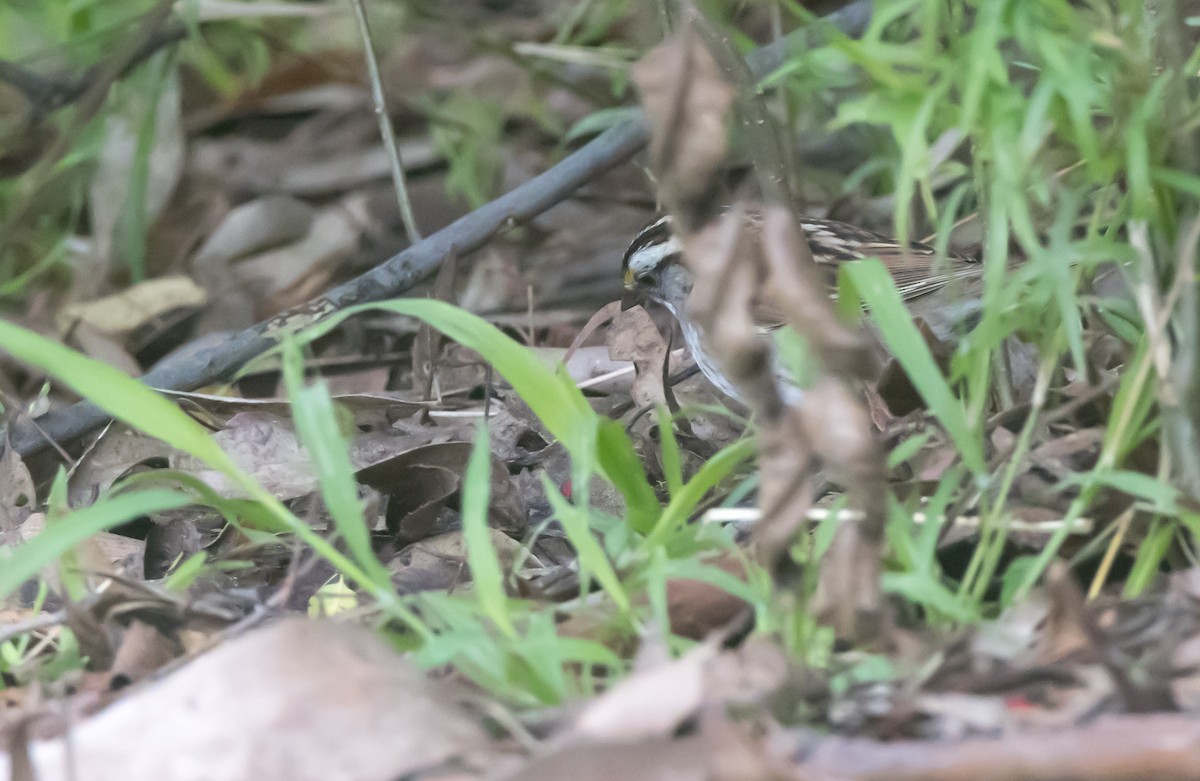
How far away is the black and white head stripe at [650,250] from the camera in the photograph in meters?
3.87

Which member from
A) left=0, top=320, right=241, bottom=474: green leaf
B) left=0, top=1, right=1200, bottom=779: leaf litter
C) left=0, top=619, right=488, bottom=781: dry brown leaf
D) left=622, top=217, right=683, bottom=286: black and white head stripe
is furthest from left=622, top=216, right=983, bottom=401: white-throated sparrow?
left=0, top=619, right=488, bottom=781: dry brown leaf

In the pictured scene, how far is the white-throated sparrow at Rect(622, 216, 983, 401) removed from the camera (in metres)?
3.34

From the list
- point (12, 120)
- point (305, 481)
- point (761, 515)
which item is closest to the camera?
point (761, 515)

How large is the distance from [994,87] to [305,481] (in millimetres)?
1548

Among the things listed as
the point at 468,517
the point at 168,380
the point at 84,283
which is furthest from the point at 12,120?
the point at 468,517

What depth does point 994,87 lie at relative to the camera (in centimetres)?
188

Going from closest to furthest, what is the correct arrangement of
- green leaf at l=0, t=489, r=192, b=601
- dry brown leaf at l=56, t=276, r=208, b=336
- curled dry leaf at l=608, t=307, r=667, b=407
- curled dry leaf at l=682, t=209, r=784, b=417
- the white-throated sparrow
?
curled dry leaf at l=682, t=209, r=784, b=417
green leaf at l=0, t=489, r=192, b=601
curled dry leaf at l=608, t=307, r=667, b=407
the white-throated sparrow
dry brown leaf at l=56, t=276, r=208, b=336

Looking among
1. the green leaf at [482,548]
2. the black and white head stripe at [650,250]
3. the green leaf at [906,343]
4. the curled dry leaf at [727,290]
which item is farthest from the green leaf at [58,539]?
the black and white head stripe at [650,250]

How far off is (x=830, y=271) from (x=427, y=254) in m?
1.16

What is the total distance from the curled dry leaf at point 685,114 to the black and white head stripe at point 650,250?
2460mm

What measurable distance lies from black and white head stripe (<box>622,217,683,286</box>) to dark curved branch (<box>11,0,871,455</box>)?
0.25 metres

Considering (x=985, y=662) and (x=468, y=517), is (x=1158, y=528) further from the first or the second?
(x=468, y=517)

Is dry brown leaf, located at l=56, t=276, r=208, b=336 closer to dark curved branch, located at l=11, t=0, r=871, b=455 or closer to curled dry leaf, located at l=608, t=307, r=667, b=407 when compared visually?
dark curved branch, located at l=11, t=0, r=871, b=455

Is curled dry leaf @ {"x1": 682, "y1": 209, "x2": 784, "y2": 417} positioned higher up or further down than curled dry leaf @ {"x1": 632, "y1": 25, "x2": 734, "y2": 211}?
further down
